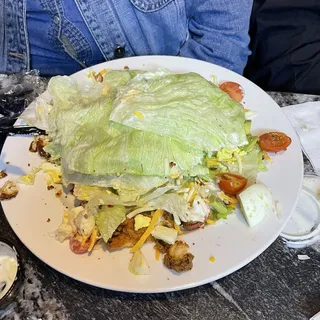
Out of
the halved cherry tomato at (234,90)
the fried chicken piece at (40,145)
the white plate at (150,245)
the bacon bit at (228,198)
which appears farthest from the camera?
the halved cherry tomato at (234,90)

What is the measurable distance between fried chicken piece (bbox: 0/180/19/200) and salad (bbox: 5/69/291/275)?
0.04 metres

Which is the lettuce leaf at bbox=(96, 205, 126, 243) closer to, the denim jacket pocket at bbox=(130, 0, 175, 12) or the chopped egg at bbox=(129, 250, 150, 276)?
the chopped egg at bbox=(129, 250, 150, 276)

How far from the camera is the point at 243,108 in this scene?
4.52 feet

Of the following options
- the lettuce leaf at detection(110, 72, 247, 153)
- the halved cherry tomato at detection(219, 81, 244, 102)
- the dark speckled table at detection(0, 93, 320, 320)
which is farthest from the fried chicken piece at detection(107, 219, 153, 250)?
the halved cherry tomato at detection(219, 81, 244, 102)

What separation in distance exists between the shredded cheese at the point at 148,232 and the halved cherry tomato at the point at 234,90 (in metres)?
0.47

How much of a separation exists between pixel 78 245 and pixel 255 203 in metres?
0.44

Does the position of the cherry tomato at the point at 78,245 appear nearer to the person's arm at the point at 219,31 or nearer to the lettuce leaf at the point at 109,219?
the lettuce leaf at the point at 109,219

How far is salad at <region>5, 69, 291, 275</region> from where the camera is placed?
116 cm

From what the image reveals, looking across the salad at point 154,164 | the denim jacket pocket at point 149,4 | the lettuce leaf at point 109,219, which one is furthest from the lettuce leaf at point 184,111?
the denim jacket pocket at point 149,4

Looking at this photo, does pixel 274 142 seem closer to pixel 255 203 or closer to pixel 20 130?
pixel 255 203

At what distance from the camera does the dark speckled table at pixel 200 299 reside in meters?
1.16

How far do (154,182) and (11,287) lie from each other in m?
0.44

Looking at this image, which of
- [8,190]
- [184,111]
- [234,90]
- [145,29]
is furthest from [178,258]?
[145,29]

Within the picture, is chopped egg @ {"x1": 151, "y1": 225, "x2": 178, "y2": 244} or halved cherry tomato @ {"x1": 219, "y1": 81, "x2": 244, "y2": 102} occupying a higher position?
halved cherry tomato @ {"x1": 219, "y1": 81, "x2": 244, "y2": 102}
